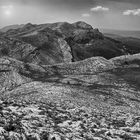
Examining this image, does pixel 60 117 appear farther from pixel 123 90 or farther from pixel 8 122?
pixel 123 90

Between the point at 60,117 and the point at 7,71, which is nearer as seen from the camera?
the point at 60,117

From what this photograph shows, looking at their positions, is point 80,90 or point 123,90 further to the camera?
point 123,90

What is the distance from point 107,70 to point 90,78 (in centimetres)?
1438

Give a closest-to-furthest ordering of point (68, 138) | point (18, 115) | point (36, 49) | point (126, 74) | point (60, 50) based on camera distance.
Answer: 1. point (68, 138)
2. point (18, 115)
3. point (126, 74)
4. point (36, 49)
5. point (60, 50)

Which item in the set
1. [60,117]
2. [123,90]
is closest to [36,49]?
[123,90]

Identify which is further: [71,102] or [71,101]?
[71,101]

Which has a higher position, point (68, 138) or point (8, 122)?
point (8, 122)

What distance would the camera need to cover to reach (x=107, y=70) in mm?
77188

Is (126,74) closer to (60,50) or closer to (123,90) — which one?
(123,90)

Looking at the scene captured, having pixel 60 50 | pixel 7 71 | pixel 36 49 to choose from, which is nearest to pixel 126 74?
pixel 7 71

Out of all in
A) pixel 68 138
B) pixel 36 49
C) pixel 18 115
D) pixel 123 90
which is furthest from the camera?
pixel 36 49

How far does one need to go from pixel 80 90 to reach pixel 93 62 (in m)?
36.6

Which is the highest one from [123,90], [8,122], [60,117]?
[8,122]

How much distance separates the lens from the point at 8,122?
17.7 meters
